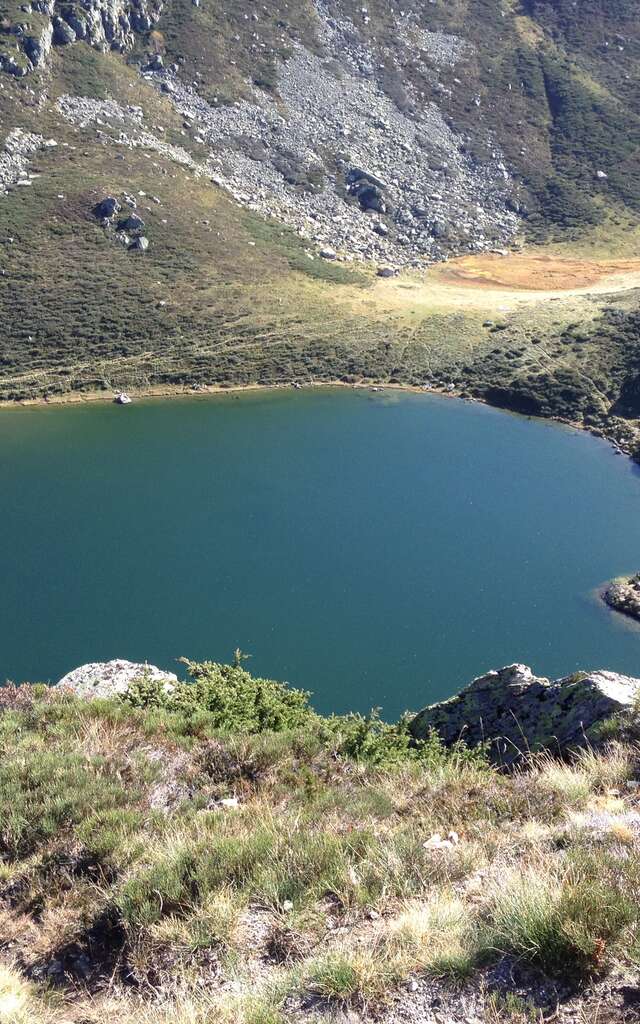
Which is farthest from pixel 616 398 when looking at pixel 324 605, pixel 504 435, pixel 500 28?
pixel 500 28

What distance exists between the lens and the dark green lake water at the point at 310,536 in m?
30.2

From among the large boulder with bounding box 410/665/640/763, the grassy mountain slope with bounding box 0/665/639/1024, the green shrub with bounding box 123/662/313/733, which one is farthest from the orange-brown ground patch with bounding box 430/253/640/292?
the grassy mountain slope with bounding box 0/665/639/1024

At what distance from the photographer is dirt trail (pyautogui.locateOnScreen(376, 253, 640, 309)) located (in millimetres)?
72125

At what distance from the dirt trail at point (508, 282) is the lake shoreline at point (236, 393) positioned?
42.0 ft

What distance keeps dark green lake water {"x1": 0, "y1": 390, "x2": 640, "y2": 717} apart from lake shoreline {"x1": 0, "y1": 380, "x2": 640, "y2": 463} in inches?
51.8

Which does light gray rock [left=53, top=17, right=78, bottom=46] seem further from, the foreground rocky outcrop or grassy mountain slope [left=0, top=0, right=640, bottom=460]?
the foreground rocky outcrop

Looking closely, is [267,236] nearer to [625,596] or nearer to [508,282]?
[508,282]

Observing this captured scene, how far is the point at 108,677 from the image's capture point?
56.9 feet

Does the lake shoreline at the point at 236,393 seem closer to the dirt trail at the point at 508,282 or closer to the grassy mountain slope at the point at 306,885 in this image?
the dirt trail at the point at 508,282

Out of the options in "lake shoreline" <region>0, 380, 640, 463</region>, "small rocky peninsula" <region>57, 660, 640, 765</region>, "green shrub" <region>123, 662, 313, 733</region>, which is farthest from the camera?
"lake shoreline" <region>0, 380, 640, 463</region>

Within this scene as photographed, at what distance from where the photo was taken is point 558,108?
10288 cm

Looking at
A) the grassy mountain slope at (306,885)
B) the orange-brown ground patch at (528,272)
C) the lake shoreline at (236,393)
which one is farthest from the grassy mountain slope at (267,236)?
the grassy mountain slope at (306,885)

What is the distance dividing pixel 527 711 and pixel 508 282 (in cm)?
7245

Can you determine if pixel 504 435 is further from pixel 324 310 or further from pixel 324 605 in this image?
pixel 324 605
